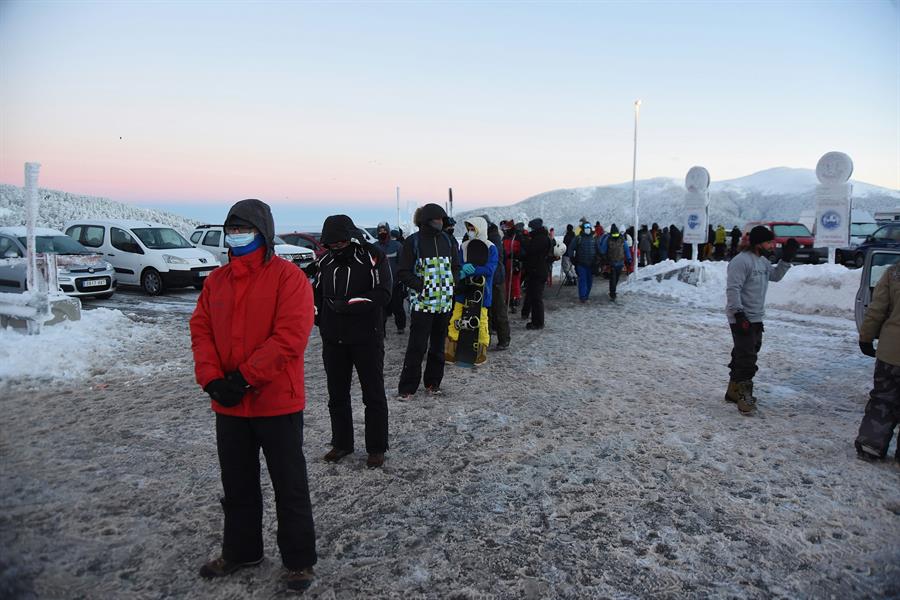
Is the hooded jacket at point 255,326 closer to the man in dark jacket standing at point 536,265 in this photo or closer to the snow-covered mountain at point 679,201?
the man in dark jacket standing at point 536,265

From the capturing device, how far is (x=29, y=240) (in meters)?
8.57

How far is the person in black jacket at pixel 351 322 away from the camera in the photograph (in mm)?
4461

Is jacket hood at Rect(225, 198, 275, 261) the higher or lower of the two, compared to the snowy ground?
higher

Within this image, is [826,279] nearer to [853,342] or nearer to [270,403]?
[853,342]

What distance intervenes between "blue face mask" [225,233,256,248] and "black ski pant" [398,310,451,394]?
323cm

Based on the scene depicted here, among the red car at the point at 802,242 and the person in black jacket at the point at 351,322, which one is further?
the red car at the point at 802,242

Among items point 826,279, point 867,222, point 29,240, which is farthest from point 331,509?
point 867,222

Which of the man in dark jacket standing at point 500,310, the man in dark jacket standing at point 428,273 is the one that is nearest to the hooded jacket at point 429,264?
the man in dark jacket standing at point 428,273

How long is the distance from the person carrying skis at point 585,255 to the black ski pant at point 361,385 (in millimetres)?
9305

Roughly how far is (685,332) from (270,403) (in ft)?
30.0

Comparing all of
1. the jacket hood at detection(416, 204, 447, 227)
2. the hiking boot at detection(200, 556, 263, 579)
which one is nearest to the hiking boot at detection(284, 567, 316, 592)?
the hiking boot at detection(200, 556, 263, 579)

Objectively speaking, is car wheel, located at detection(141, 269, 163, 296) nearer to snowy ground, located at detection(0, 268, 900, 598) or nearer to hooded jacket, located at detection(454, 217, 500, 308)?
snowy ground, located at detection(0, 268, 900, 598)

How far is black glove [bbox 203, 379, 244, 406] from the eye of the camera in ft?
9.23

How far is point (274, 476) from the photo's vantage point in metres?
3.06
